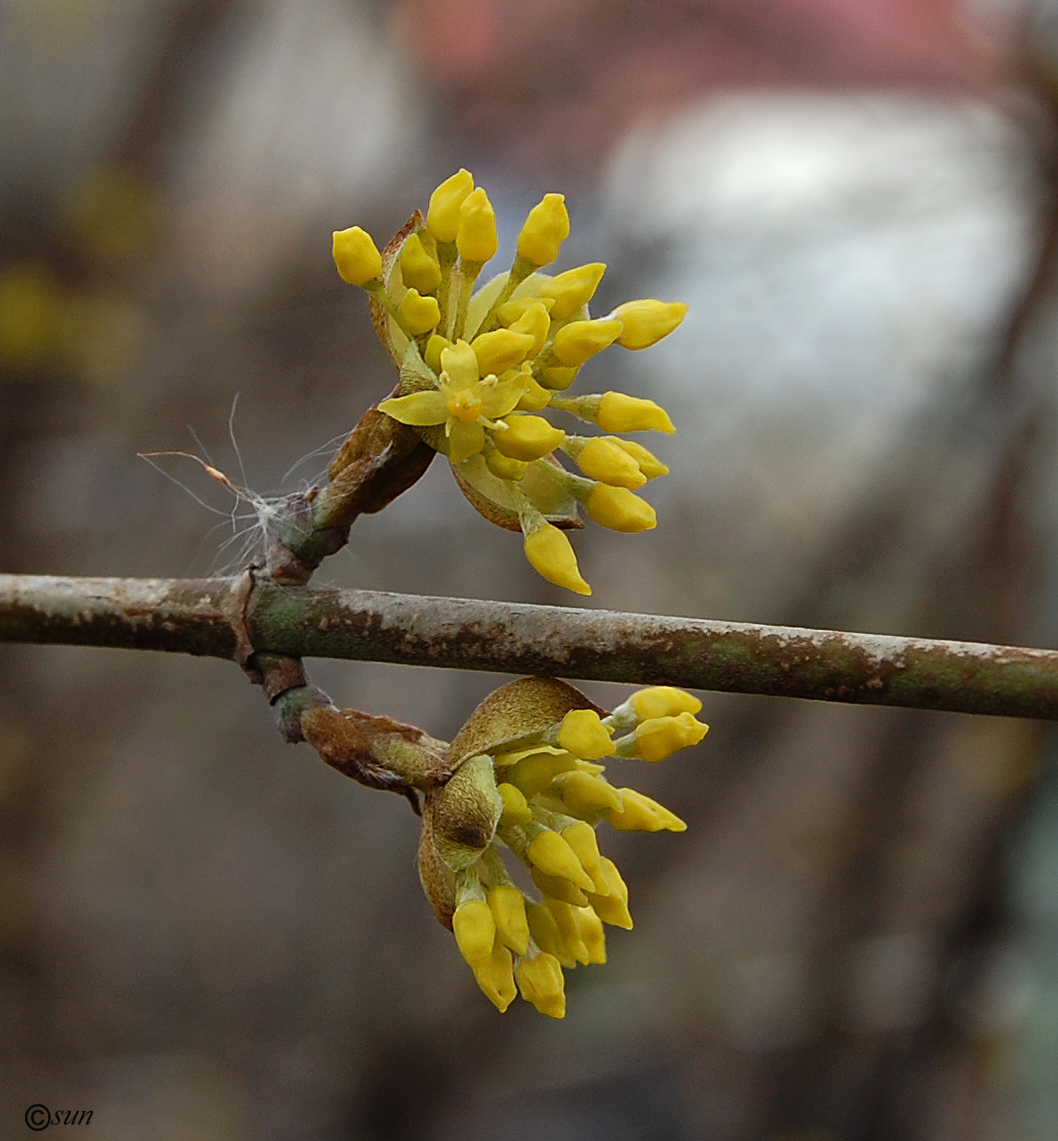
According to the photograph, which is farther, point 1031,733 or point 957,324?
point 957,324

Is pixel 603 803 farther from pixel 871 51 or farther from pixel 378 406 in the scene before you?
pixel 871 51

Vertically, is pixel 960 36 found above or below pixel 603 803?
above

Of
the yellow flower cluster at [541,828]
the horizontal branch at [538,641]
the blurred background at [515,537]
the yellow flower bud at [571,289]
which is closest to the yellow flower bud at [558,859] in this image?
the yellow flower cluster at [541,828]

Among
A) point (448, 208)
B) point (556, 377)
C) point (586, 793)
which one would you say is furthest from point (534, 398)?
point (586, 793)

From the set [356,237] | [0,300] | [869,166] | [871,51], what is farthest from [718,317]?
[356,237]

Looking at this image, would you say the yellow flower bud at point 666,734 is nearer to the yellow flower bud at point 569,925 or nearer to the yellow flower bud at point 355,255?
the yellow flower bud at point 569,925

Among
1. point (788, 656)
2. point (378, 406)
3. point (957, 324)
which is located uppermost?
point (378, 406)
